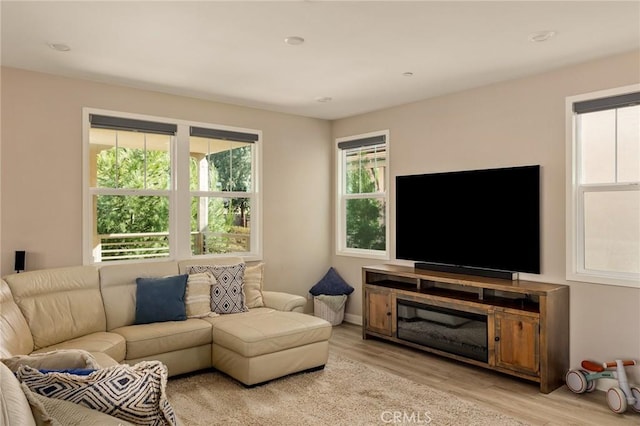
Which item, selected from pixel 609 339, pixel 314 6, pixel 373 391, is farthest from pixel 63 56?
pixel 609 339

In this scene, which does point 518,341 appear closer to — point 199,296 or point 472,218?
point 472,218

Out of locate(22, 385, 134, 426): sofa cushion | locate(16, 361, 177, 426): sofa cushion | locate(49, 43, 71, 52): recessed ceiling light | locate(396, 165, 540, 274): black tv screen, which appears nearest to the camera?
locate(22, 385, 134, 426): sofa cushion

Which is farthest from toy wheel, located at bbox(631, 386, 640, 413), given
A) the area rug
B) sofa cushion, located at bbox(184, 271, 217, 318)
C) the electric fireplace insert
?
sofa cushion, located at bbox(184, 271, 217, 318)

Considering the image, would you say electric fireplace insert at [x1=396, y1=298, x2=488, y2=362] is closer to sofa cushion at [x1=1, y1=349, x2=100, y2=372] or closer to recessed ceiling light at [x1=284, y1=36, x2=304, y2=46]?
recessed ceiling light at [x1=284, y1=36, x2=304, y2=46]

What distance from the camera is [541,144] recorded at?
4004 mm

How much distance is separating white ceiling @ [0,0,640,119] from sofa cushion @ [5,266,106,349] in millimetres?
1717

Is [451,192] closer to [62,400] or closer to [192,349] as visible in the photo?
[192,349]

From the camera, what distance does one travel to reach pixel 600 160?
3.74 metres

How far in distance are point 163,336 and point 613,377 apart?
3410mm

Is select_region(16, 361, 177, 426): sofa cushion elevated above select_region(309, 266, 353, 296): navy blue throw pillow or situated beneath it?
elevated above

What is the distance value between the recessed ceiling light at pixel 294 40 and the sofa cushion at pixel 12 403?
2548 millimetres

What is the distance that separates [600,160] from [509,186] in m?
0.73

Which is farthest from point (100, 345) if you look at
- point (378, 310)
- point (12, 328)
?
point (378, 310)

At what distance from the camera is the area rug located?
3.08 m
